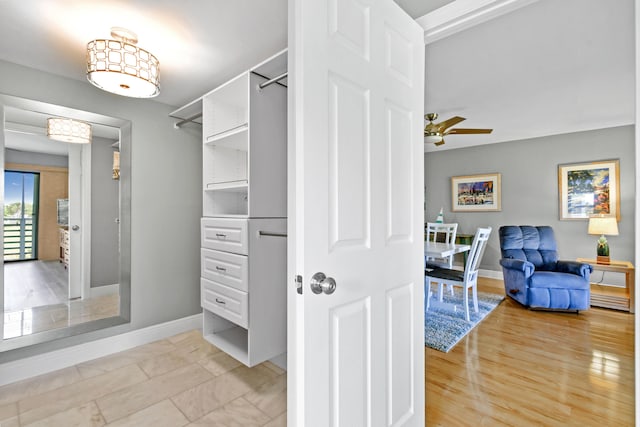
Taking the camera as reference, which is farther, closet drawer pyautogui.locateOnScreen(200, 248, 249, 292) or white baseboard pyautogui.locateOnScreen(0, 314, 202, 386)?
white baseboard pyautogui.locateOnScreen(0, 314, 202, 386)

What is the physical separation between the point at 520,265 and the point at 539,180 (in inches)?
78.8

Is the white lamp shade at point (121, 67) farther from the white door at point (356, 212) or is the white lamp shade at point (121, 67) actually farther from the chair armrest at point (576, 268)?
the chair armrest at point (576, 268)

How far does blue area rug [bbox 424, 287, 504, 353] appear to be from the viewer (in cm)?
273

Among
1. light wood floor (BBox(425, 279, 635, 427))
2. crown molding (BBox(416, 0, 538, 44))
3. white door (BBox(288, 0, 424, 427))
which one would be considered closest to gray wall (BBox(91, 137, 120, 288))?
white door (BBox(288, 0, 424, 427))

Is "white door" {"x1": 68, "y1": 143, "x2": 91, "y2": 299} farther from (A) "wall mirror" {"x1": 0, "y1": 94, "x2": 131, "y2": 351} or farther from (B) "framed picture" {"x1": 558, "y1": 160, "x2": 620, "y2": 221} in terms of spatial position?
(B) "framed picture" {"x1": 558, "y1": 160, "x2": 620, "y2": 221}

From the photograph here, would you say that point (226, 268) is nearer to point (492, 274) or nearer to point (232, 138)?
point (232, 138)

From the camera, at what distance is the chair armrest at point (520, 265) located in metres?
3.57

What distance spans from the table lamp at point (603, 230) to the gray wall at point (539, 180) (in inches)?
13.6

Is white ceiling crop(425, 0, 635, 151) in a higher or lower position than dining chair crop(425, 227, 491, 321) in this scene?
higher

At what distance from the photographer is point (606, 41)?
2193 mm

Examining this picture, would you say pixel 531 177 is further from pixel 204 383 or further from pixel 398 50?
pixel 204 383

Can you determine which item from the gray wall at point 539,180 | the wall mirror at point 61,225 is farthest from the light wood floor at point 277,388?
the gray wall at point 539,180

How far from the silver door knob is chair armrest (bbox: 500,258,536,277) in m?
3.54

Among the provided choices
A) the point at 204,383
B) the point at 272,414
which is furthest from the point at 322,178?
the point at 204,383
